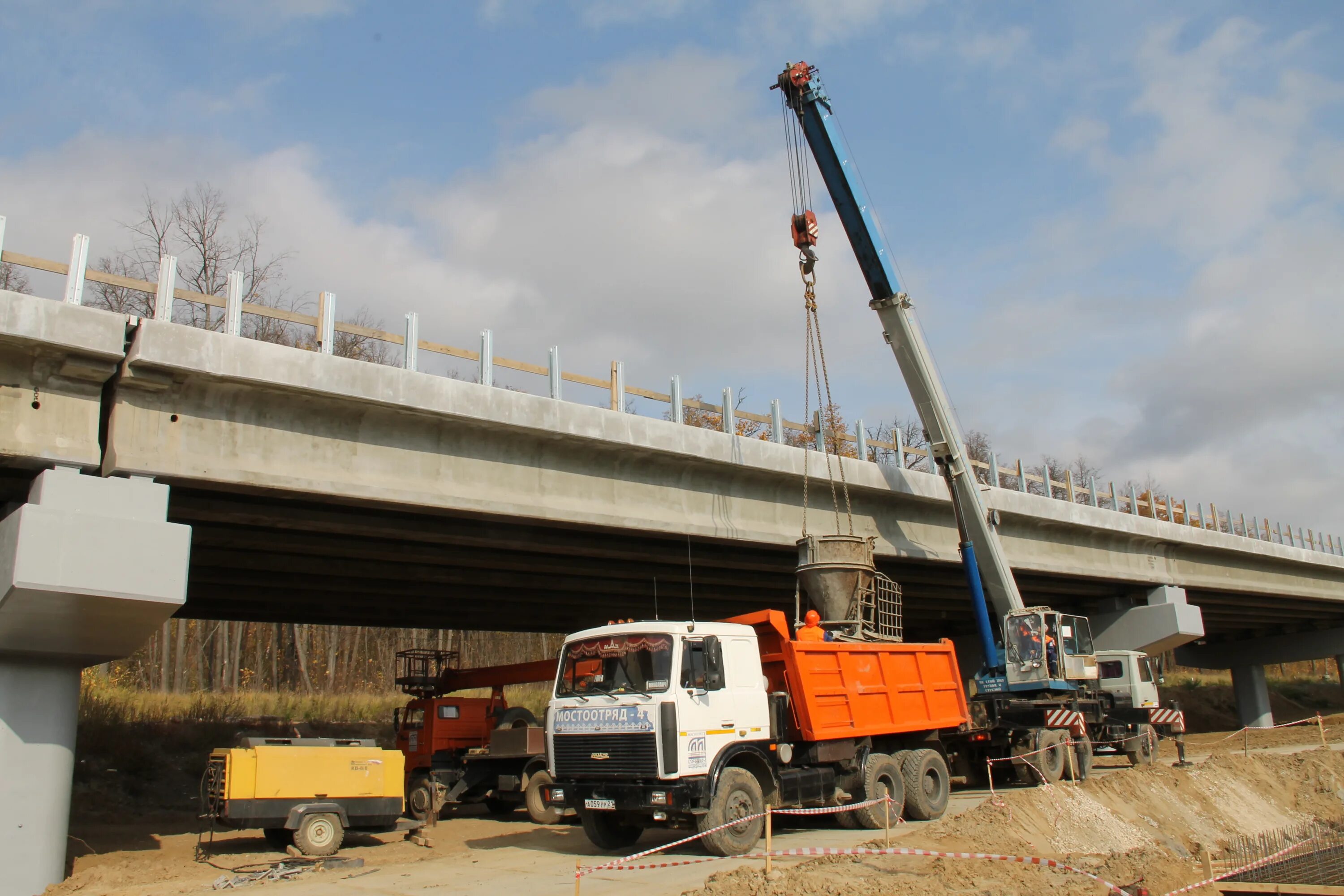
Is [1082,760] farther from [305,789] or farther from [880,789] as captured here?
[305,789]

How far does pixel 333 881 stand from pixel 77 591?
4.29 metres

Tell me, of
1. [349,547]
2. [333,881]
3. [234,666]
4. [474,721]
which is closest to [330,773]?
[333,881]

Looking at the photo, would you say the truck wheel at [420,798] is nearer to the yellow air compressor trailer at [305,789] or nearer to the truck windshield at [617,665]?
the yellow air compressor trailer at [305,789]

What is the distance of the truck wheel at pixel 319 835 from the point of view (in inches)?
551

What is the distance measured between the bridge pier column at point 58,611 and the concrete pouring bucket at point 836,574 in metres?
9.29

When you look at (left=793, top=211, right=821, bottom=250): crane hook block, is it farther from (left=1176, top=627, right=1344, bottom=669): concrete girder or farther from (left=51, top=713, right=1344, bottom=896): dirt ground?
(left=1176, top=627, right=1344, bottom=669): concrete girder

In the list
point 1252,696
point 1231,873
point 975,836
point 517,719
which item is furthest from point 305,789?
point 1252,696

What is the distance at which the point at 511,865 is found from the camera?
12398mm

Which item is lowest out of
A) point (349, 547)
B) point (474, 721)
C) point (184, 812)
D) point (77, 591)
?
point (184, 812)

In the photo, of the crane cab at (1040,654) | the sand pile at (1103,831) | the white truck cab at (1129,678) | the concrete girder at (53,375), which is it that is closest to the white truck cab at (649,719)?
the sand pile at (1103,831)

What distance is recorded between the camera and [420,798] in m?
19.5

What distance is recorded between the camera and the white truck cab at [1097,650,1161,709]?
25.1m

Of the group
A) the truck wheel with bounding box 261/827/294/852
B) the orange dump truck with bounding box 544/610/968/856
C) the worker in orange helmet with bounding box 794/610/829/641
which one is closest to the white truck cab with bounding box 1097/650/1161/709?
the orange dump truck with bounding box 544/610/968/856

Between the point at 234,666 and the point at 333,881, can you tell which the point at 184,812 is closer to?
the point at 333,881
